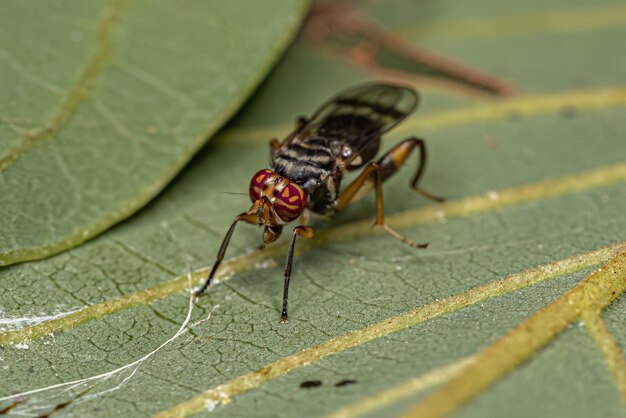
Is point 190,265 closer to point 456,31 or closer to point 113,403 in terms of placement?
point 113,403

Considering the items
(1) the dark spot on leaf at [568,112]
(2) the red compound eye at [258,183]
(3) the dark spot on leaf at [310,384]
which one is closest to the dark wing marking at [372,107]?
(2) the red compound eye at [258,183]

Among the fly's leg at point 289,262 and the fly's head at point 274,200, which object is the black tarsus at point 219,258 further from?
the fly's leg at point 289,262

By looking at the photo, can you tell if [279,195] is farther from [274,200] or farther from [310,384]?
[310,384]

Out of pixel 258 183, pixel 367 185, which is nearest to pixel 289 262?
pixel 258 183

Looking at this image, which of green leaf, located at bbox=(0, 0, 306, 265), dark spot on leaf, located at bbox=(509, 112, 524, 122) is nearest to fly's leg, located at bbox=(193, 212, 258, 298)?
green leaf, located at bbox=(0, 0, 306, 265)

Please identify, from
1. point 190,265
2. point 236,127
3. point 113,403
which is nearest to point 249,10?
point 236,127

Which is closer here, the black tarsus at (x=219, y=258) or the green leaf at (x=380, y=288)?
the green leaf at (x=380, y=288)

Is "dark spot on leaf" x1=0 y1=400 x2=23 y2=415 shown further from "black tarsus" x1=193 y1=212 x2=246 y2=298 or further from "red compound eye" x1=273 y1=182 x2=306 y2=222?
"red compound eye" x1=273 y1=182 x2=306 y2=222
